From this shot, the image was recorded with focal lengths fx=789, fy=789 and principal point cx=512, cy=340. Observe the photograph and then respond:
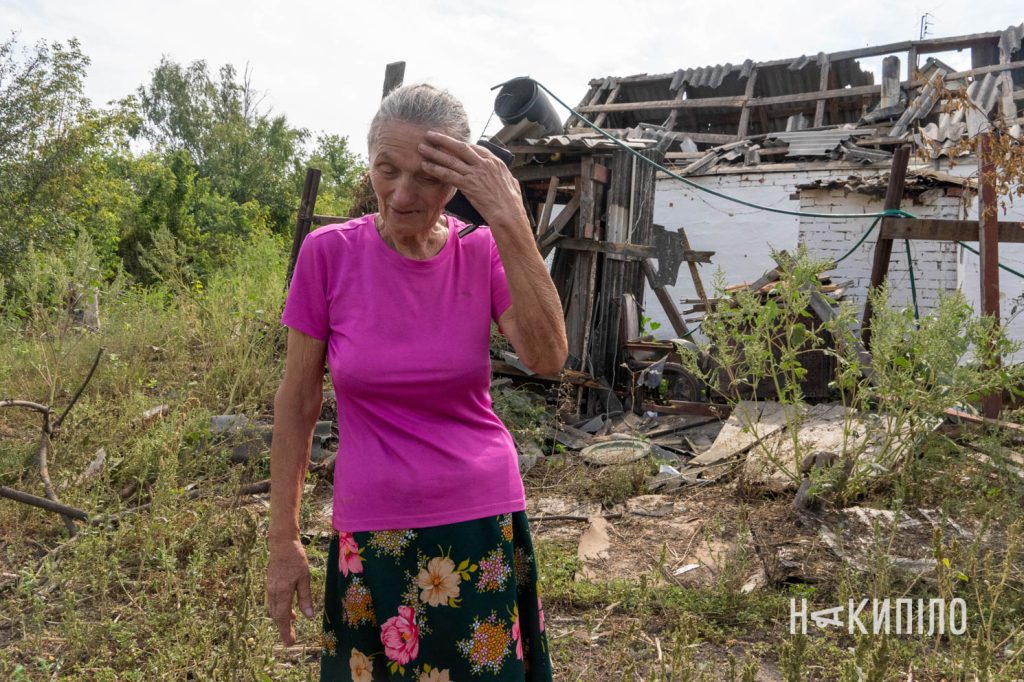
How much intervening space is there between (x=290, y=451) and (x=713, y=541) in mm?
3206

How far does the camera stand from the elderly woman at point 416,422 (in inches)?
64.6

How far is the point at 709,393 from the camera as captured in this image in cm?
783

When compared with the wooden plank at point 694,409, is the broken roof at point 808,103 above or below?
above

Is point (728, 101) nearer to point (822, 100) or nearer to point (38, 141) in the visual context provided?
point (822, 100)

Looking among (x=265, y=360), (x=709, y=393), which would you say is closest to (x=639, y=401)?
(x=709, y=393)

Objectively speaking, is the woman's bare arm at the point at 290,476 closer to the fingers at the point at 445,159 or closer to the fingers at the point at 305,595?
the fingers at the point at 305,595

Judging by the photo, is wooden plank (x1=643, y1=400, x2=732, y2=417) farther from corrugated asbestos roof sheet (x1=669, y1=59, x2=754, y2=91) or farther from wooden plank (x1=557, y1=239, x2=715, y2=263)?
corrugated asbestos roof sheet (x1=669, y1=59, x2=754, y2=91)

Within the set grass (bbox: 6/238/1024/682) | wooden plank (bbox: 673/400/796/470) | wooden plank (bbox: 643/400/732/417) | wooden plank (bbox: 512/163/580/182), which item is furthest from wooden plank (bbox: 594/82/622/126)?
grass (bbox: 6/238/1024/682)

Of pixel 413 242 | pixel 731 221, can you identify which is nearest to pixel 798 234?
pixel 731 221

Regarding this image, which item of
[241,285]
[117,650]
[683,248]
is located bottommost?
[117,650]

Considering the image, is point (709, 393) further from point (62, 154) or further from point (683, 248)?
point (62, 154)

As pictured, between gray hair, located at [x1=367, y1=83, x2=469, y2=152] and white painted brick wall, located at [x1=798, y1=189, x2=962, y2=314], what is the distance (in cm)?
982

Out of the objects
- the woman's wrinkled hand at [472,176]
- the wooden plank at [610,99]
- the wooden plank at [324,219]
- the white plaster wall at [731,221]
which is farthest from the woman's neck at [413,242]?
the wooden plank at [610,99]

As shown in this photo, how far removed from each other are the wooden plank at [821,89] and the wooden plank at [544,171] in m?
7.50
